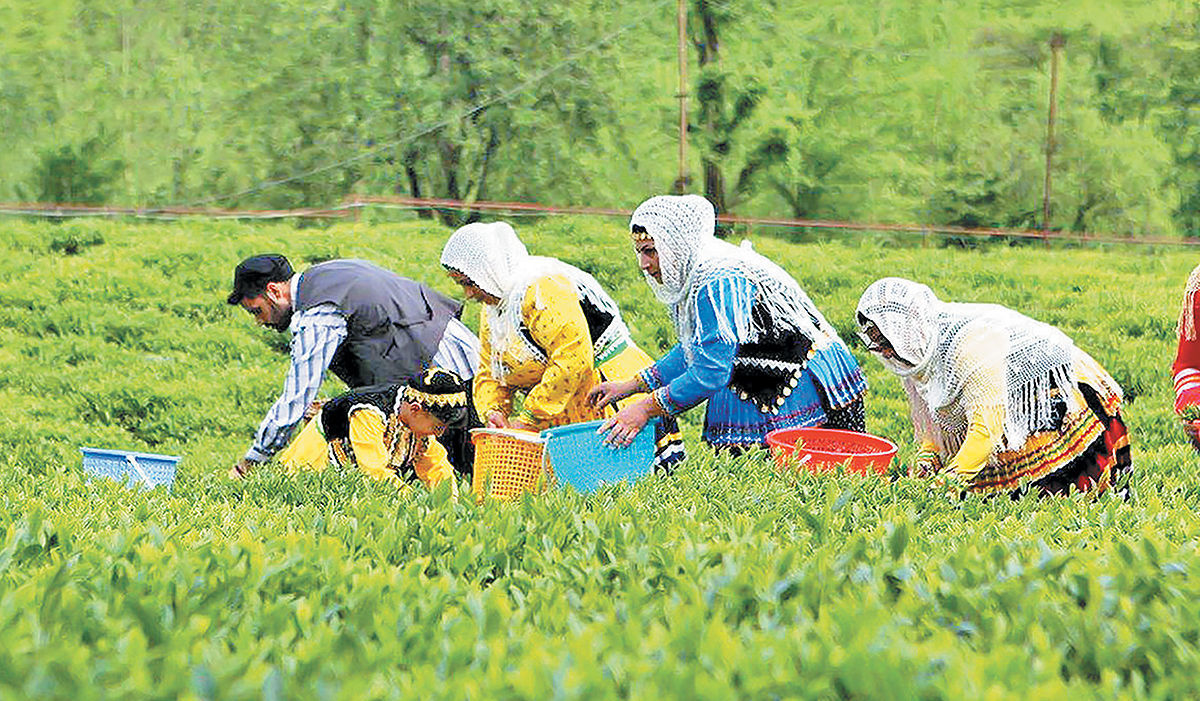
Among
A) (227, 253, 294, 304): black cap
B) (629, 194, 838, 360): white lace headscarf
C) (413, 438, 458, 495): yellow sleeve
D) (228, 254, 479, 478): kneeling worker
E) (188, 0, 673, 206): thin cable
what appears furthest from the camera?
(188, 0, 673, 206): thin cable

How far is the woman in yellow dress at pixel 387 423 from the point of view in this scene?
18.8 feet

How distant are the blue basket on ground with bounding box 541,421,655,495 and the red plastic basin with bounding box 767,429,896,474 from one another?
0.50 meters

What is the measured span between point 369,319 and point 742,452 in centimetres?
144

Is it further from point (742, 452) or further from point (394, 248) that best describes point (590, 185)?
point (742, 452)

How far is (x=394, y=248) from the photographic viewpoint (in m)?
13.3

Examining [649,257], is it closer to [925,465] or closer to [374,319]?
[374,319]

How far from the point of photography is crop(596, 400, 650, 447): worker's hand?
4.93m

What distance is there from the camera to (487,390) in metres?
5.89

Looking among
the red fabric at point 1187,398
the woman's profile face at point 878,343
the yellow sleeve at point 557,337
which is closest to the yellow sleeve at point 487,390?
the yellow sleeve at point 557,337

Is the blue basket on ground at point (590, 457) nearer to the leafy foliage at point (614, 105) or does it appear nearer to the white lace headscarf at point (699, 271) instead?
the white lace headscarf at point (699, 271)

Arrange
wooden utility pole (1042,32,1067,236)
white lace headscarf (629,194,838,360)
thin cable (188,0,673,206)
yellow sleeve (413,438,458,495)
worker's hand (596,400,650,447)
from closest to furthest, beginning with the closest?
worker's hand (596,400,650,447) < white lace headscarf (629,194,838,360) < yellow sleeve (413,438,458,495) < wooden utility pole (1042,32,1067,236) < thin cable (188,0,673,206)

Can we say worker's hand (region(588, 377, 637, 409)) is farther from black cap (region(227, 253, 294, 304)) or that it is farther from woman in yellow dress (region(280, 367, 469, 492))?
black cap (region(227, 253, 294, 304))

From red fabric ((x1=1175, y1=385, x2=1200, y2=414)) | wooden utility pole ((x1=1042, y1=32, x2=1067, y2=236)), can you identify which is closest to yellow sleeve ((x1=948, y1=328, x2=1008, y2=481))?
red fabric ((x1=1175, y1=385, x2=1200, y2=414))

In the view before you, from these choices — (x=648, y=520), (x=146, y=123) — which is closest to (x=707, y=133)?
(x=146, y=123)
